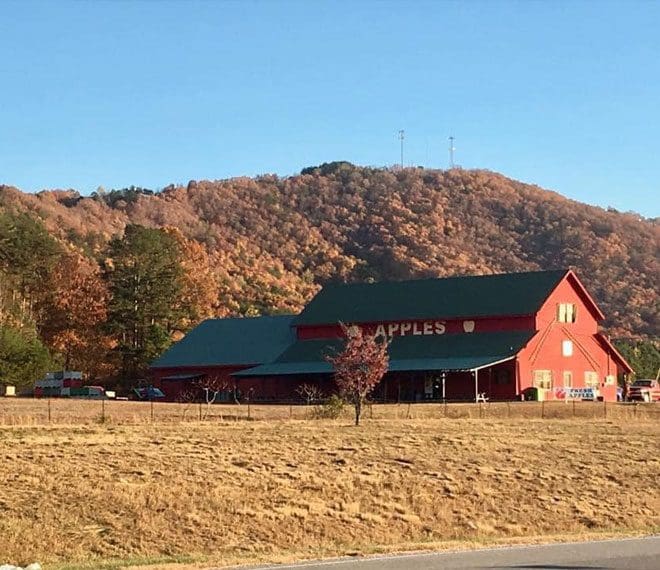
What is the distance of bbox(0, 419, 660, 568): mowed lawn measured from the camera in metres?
26.1

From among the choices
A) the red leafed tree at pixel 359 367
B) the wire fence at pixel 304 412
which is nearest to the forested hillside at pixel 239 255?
the wire fence at pixel 304 412

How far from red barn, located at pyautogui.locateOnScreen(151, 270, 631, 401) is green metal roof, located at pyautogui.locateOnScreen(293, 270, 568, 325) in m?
0.08

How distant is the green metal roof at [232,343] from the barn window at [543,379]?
17.6 meters

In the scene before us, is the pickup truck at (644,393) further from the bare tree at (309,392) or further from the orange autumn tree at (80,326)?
the orange autumn tree at (80,326)

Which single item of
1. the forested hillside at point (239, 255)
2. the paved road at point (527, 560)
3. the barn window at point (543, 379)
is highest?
the forested hillside at point (239, 255)

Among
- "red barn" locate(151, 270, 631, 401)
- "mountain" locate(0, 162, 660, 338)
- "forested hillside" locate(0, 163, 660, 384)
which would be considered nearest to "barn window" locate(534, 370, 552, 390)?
"red barn" locate(151, 270, 631, 401)

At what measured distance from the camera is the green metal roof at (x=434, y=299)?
72.7m

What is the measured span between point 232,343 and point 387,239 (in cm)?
9548

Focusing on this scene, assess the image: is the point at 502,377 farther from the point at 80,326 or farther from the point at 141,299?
the point at 80,326

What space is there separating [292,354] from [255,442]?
125 feet

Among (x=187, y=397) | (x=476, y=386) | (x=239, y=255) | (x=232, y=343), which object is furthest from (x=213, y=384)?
(x=239, y=255)

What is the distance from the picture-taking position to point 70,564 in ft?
74.2

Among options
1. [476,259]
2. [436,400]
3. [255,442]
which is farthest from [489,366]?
[476,259]

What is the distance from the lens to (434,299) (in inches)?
3009
